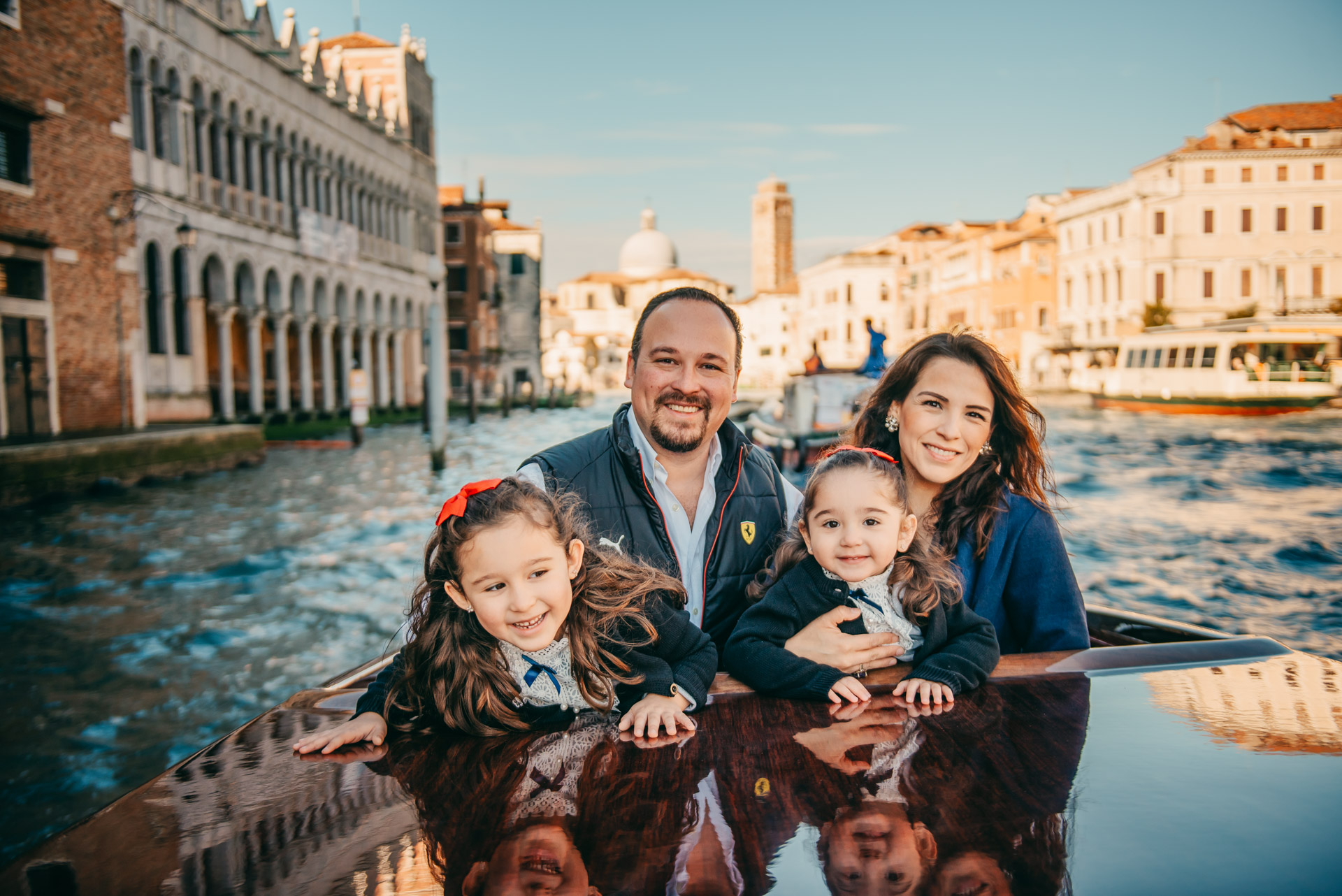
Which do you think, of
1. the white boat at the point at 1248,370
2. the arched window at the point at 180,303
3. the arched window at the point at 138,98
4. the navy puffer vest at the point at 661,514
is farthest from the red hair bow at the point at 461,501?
the white boat at the point at 1248,370

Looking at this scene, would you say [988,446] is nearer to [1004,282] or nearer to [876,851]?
[876,851]

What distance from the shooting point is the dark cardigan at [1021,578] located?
200 cm

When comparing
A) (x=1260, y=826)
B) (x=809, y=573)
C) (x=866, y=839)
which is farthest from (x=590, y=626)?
(x=1260, y=826)

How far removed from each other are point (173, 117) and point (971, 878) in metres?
16.6

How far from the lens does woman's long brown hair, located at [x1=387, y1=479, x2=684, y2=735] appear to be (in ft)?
4.75

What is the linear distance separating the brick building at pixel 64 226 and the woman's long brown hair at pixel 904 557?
35.3 feet

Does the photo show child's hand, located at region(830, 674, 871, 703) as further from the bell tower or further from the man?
the bell tower

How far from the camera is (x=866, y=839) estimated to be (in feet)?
3.43

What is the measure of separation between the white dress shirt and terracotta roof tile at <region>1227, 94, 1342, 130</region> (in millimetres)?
32751

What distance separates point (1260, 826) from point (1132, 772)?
16 centimetres

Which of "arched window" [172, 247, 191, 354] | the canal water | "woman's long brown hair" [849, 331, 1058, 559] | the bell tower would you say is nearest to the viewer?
"woman's long brown hair" [849, 331, 1058, 559]

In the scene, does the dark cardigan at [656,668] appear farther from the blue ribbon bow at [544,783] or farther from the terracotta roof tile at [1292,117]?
the terracotta roof tile at [1292,117]

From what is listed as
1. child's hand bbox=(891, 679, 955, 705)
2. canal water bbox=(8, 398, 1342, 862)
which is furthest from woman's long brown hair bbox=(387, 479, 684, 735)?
canal water bbox=(8, 398, 1342, 862)

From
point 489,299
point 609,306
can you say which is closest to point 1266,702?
point 489,299
